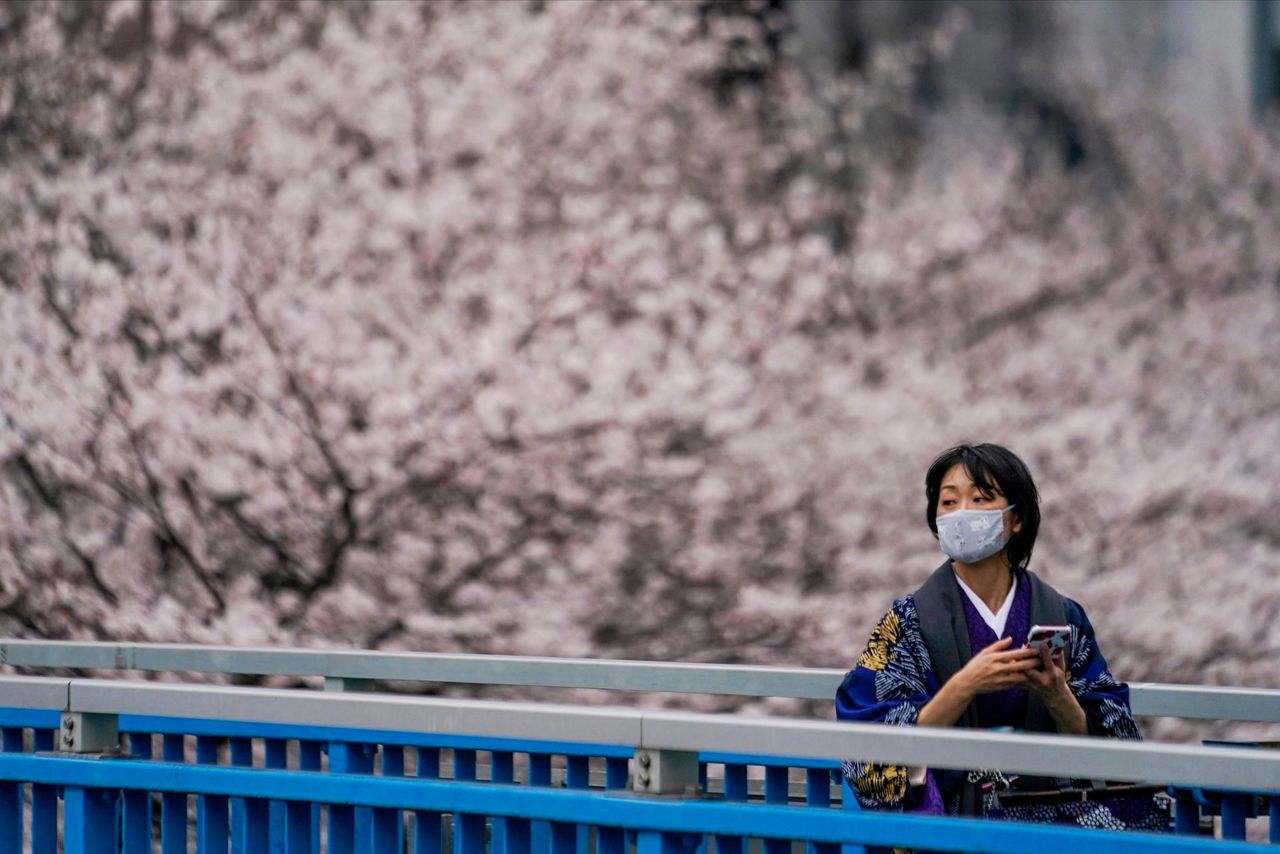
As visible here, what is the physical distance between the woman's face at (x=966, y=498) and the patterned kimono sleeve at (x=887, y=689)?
17 cm

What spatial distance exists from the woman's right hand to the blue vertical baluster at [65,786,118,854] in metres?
1.35

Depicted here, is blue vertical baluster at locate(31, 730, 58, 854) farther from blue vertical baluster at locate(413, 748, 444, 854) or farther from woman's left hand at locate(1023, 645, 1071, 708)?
woman's left hand at locate(1023, 645, 1071, 708)

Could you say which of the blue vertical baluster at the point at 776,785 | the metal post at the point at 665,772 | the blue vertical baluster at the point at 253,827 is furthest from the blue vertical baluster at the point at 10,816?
the blue vertical baluster at the point at 776,785

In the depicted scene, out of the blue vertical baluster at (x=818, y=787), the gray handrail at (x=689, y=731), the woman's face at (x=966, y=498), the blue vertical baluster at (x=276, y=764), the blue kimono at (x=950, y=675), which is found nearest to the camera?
the gray handrail at (x=689, y=731)

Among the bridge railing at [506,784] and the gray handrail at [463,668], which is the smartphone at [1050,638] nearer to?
the bridge railing at [506,784]

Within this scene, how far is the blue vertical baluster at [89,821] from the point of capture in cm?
246

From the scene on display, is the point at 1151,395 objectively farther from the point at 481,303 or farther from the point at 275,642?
the point at 275,642

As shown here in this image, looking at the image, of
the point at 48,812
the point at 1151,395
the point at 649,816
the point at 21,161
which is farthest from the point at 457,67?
the point at 649,816

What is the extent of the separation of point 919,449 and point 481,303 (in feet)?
5.91

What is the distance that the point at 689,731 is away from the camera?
211 centimetres

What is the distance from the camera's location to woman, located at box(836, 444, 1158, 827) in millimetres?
2260

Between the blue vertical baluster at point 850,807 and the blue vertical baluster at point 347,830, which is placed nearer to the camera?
the blue vertical baluster at point 850,807

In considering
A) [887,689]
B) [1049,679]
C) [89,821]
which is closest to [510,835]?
[887,689]

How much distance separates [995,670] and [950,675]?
0.16 m
